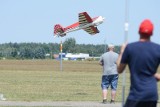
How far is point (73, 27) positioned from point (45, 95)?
34367mm

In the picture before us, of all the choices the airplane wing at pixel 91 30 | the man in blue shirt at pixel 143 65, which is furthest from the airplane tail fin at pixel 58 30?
the man in blue shirt at pixel 143 65

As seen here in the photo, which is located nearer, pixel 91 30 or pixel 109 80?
pixel 109 80

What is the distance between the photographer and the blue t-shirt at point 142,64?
748 centimetres

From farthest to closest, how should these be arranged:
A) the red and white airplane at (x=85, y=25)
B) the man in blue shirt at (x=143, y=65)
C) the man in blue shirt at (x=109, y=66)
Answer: the red and white airplane at (x=85, y=25) → the man in blue shirt at (x=109, y=66) → the man in blue shirt at (x=143, y=65)

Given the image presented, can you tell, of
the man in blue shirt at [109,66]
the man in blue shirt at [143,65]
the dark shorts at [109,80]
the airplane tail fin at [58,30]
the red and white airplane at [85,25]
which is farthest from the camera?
the airplane tail fin at [58,30]

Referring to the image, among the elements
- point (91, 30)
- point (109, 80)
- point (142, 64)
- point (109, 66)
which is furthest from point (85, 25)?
point (142, 64)

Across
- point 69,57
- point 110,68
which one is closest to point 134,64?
point 110,68

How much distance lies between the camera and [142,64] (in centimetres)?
752

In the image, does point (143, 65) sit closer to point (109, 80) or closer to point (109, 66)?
point (109, 66)

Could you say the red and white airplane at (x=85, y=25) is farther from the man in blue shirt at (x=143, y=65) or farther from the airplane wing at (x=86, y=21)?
the man in blue shirt at (x=143, y=65)

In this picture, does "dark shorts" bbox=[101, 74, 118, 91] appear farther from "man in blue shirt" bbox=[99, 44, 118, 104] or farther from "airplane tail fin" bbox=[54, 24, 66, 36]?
"airplane tail fin" bbox=[54, 24, 66, 36]

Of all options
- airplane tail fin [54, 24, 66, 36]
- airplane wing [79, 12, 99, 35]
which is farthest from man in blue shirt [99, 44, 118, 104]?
airplane tail fin [54, 24, 66, 36]

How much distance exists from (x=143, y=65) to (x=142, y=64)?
0.02 metres

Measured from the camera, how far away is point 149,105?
7500 mm
